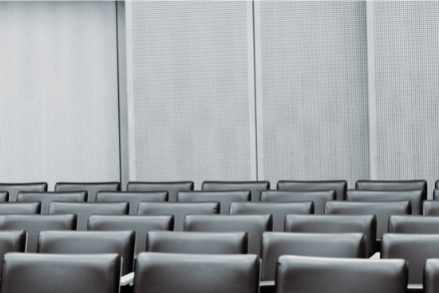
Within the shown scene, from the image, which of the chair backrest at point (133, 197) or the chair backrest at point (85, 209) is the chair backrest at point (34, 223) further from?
the chair backrest at point (133, 197)

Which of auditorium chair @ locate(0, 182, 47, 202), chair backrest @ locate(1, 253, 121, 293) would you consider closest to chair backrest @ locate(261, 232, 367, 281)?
chair backrest @ locate(1, 253, 121, 293)

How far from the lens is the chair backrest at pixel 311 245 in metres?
2.47

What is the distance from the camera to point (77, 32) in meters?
8.48

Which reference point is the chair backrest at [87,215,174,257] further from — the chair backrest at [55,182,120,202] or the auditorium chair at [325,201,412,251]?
the chair backrest at [55,182,120,202]

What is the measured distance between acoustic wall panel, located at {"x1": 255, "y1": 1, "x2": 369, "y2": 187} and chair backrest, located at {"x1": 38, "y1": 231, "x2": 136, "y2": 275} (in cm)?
493

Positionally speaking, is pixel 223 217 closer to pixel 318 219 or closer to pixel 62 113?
pixel 318 219

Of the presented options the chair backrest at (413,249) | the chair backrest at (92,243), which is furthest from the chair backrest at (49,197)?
the chair backrest at (413,249)

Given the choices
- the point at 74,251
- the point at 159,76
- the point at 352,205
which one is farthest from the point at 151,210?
the point at 159,76

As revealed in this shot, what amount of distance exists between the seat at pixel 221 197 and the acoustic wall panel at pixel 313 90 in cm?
308

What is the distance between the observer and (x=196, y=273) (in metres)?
2.13

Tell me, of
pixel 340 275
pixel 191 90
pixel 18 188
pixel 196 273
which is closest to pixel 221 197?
pixel 196 273

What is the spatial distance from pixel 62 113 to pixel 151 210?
521 cm

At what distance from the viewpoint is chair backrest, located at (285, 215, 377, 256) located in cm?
297

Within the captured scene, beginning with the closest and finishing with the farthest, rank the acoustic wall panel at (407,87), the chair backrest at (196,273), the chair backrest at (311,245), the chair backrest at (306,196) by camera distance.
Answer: the chair backrest at (196,273)
the chair backrest at (311,245)
the chair backrest at (306,196)
the acoustic wall panel at (407,87)
